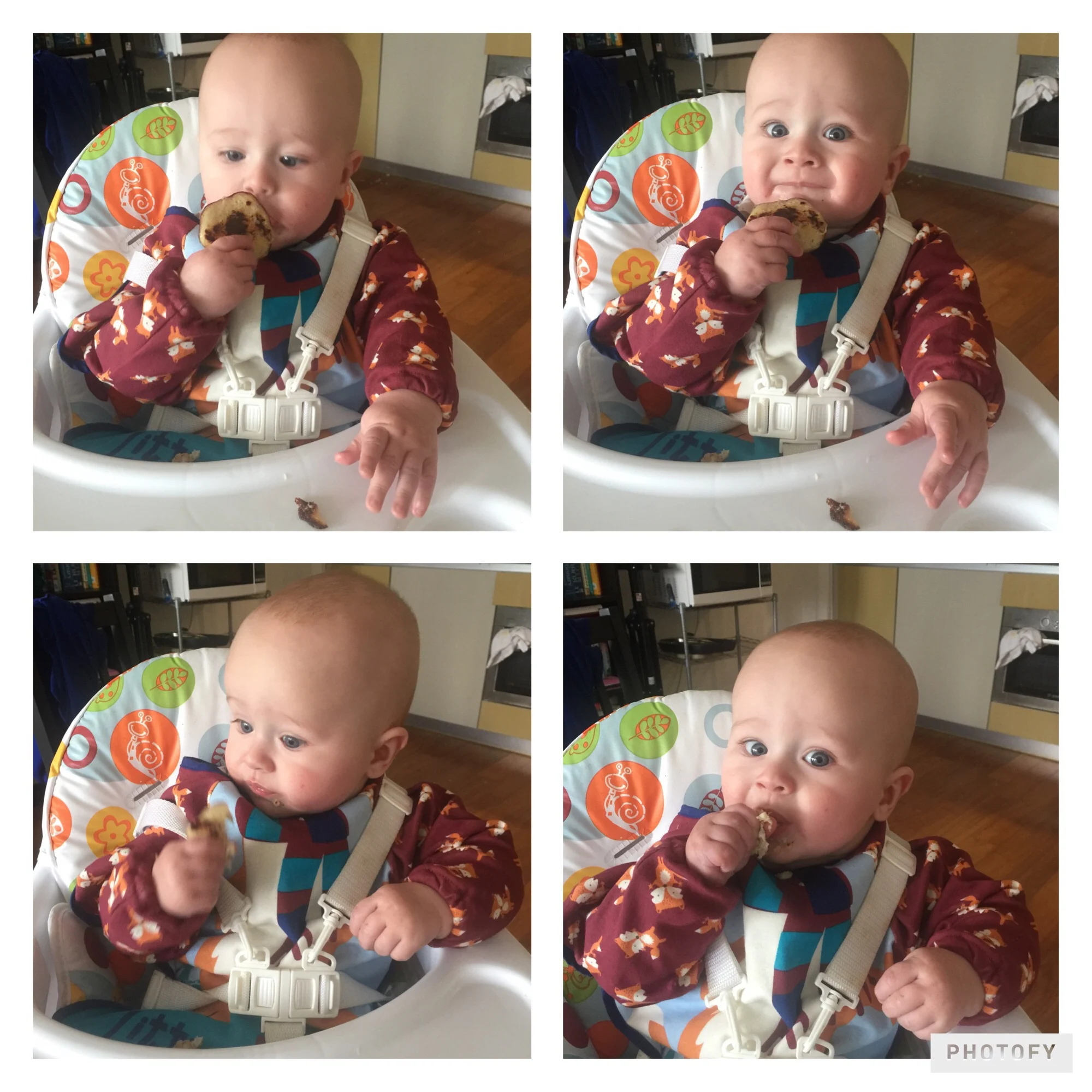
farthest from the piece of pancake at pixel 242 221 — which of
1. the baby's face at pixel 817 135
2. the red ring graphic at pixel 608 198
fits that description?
the baby's face at pixel 817 135

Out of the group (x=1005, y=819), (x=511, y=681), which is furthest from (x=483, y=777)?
(x=1005, y=819)

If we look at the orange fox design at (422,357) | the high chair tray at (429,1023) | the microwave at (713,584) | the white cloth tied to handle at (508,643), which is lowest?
the high chair tray at (429,1023)

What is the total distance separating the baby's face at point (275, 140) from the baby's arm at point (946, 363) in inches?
15.9

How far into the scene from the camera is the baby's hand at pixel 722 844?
0.74 metres

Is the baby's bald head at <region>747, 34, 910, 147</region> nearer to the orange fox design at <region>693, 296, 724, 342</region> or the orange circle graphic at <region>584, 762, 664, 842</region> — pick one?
the orange fox design at <region>693, 296, 724, 342</region>

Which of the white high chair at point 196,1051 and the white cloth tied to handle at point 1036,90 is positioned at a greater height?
the white cloth tied to handle at point 1036,90

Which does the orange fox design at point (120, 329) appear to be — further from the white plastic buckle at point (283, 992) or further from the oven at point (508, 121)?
the white plastic buckle at point (283, 992)

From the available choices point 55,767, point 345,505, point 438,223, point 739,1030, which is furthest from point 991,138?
point 55,767

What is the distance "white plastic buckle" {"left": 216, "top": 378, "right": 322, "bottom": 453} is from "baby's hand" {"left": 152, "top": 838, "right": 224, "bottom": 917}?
279mm

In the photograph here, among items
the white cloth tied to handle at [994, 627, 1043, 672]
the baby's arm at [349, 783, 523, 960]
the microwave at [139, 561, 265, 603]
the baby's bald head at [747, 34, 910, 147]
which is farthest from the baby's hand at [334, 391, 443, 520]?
the white cloth tied to handle at [994, 627, 1043, 672]

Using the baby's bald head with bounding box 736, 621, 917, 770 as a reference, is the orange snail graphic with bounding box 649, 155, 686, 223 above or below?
above

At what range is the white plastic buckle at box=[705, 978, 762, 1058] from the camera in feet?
2.50
